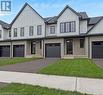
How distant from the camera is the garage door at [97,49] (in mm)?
29419

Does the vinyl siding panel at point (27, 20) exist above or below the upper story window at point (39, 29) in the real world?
above

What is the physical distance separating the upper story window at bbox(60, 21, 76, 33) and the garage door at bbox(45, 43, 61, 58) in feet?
8.59

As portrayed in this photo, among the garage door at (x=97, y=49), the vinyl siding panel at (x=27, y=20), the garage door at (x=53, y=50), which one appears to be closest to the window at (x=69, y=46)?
the garage door at (x=53, y=50)

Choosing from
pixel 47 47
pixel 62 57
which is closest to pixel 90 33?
pixel 62 57

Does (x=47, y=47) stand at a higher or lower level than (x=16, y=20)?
lower

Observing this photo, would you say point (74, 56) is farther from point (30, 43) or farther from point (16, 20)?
point (16, 20)

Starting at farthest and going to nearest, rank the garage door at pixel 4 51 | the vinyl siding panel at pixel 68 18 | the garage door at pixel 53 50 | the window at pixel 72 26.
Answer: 1. the garage door at pixel 4 51
2. the garage door at pixel 53 50
3. the window at pixel 72 26
4. the vinyl siding panel at pixel 68 18

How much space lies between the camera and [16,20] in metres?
38.3

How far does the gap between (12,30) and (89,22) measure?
15.0 m

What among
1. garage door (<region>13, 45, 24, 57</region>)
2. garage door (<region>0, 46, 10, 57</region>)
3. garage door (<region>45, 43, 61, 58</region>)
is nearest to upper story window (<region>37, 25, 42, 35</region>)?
garage door (<region>45, 43, 61, 58</region>)

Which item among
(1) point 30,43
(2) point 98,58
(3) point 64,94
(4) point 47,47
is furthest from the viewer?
(1) point 30,43

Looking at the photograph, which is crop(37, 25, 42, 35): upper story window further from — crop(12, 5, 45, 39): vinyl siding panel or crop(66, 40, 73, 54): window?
crop(66, 40, 73, 54): window

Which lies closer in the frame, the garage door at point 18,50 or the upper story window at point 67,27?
the upper story window at point 67,27

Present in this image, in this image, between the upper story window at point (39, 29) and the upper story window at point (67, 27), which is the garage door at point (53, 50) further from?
the upper story window at point (39, 29)
